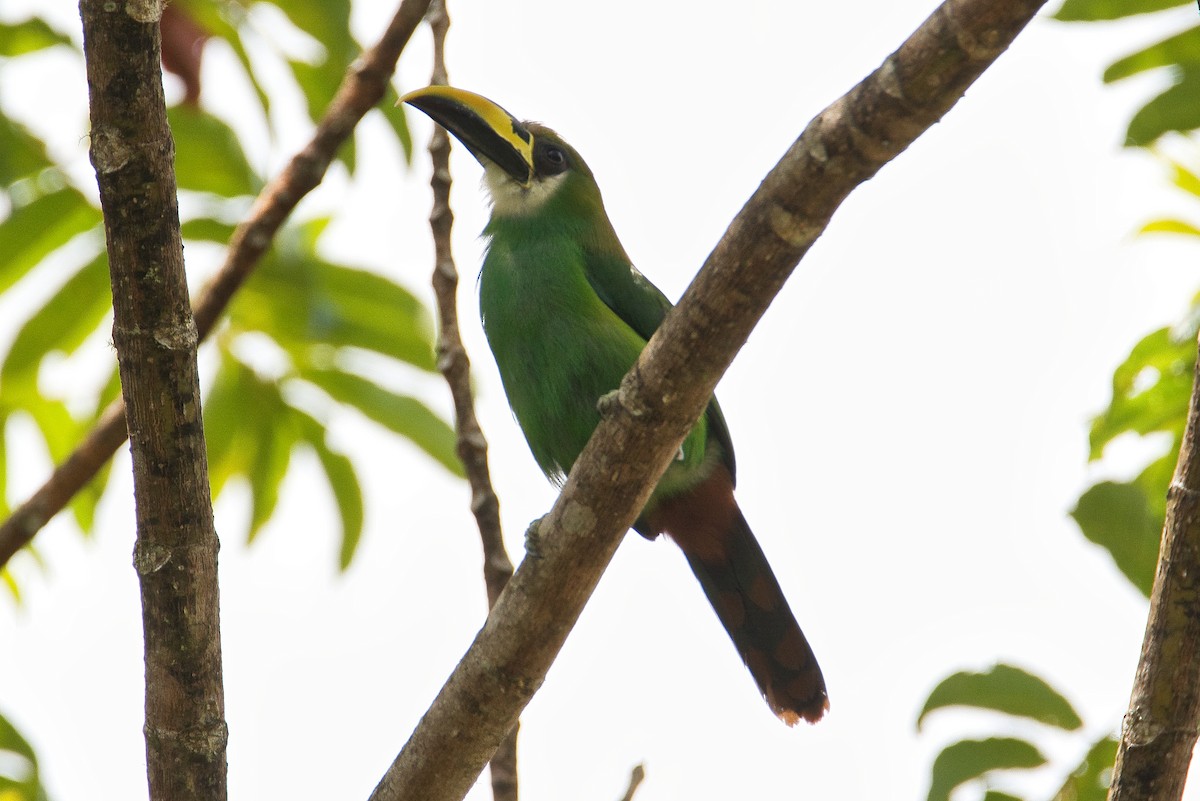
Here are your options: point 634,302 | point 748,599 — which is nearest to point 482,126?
point 634,302

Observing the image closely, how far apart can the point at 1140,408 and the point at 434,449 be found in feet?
6.34

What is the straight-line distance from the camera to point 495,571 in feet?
9.76

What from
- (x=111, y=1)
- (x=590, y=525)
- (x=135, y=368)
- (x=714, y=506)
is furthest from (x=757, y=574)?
(x=111, y=1)

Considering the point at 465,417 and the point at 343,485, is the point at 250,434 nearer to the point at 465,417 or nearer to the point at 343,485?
the point at 343,485

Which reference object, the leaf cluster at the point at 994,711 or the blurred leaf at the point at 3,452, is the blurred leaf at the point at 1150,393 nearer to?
the leaf cluster at the point at 994,711

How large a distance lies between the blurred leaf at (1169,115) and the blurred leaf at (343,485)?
2329 millimetres

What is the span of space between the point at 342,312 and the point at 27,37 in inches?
43.9

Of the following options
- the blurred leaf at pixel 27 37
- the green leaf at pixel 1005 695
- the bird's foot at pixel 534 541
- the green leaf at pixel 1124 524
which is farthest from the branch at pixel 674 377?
the blurred leaf at pixel 27 37

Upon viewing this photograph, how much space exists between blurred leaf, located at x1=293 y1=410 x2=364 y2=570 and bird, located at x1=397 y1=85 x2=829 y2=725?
601 mm

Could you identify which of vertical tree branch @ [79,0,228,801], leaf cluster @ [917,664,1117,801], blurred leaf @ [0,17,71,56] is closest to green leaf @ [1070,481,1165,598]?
leaf cluster @ [917,664,1117,801]

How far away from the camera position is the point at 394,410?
4.06m

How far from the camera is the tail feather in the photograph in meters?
3.94

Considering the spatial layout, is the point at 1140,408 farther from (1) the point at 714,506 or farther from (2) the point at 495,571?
(2) the point at 495,571

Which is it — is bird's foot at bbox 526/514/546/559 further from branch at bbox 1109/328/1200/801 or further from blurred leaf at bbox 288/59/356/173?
blurred leaf at bbox 288/59/356/173
